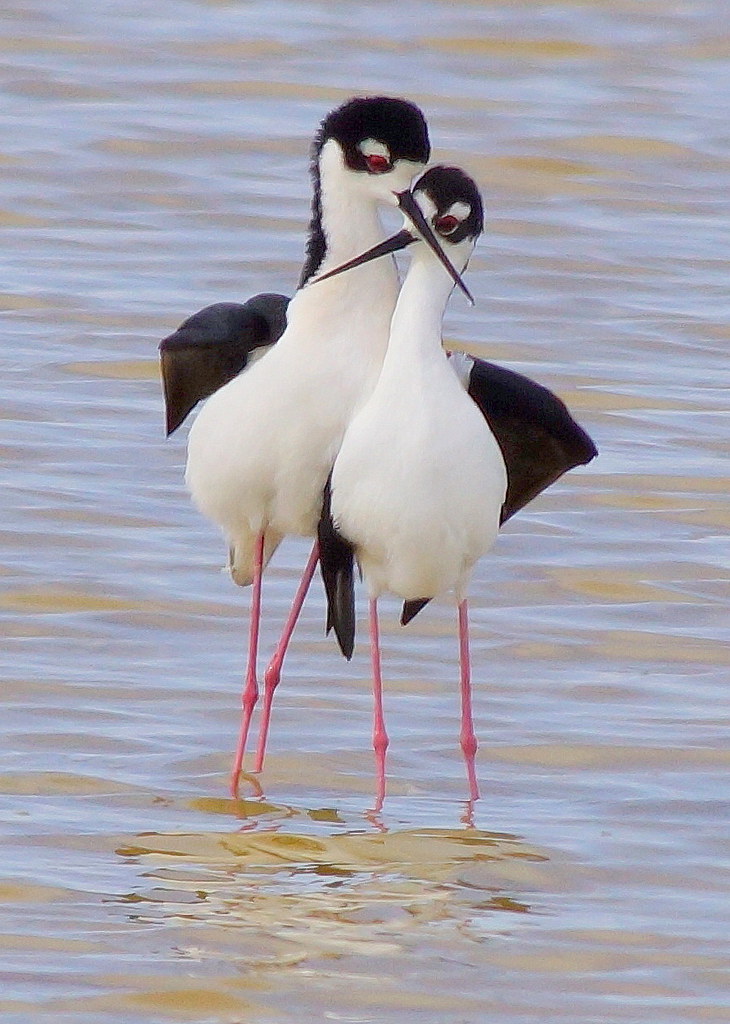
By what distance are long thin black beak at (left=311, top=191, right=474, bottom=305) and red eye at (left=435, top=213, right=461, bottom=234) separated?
4 centimetres

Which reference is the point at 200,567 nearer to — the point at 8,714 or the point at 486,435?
the point at 8,714

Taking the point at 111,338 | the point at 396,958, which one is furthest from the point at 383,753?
the point at 111,338

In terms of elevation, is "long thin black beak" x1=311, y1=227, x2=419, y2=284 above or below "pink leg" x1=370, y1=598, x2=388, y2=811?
above

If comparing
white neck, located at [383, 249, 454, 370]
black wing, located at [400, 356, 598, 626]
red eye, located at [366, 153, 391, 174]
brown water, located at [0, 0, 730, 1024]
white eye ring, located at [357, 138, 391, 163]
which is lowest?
brown water, located at [0, 0, 730, 1024]

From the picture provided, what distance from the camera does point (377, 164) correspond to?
23.8ft

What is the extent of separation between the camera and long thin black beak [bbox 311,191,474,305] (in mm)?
7055

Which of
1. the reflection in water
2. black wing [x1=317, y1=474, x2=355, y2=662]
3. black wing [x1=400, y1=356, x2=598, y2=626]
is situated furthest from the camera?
black wing [x1=400, y1=356, x2=598, y2=626]

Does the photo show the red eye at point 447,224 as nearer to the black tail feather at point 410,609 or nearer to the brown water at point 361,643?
the black tail feather at point 410,609

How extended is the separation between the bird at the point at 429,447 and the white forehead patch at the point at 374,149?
16 centimetres

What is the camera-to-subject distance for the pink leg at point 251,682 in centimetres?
741

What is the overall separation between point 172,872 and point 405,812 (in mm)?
874

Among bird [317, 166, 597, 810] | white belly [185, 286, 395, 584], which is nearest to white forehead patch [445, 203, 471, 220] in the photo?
bird [317, 166, 597, 810]

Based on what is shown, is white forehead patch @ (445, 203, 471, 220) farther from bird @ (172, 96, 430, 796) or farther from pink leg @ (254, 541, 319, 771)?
pink leg @ (254, 541, 319, 771)

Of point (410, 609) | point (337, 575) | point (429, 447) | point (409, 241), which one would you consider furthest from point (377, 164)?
point (410, 609)
